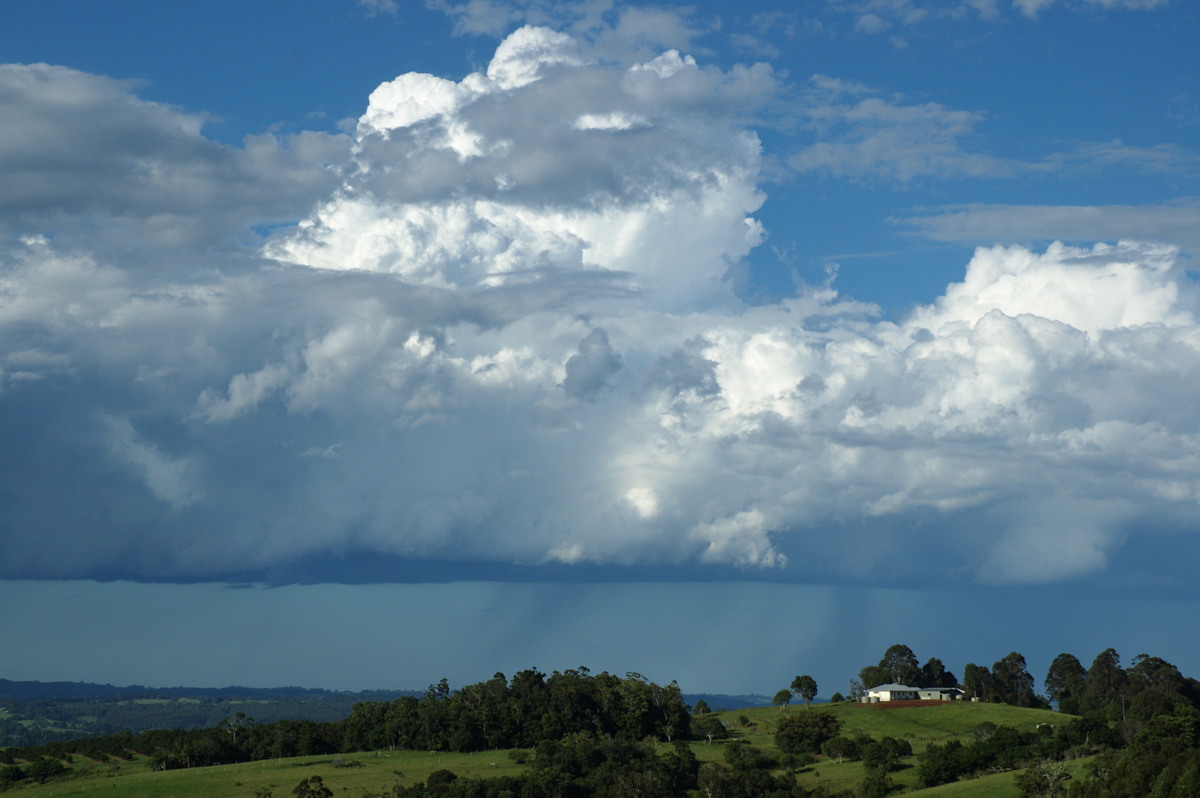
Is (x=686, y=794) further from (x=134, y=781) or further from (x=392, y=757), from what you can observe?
(x=134, y=781)

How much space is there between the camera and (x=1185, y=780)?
113250mm

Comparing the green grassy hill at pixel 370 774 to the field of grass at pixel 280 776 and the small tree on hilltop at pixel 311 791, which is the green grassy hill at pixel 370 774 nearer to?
the field of grass at pixel 280 776

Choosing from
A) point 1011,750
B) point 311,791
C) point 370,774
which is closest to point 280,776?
point 370,774

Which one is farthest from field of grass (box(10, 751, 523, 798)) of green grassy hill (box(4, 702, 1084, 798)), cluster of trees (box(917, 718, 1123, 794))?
cluster of trees (box(917, 718, 1123, 794))

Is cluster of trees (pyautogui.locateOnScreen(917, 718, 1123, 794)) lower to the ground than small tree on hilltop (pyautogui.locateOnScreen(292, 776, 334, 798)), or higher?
higher

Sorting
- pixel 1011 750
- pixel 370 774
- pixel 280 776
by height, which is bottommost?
pixel 280 776

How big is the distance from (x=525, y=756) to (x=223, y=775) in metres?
44.2

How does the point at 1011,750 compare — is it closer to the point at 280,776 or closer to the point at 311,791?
the point at 311,791

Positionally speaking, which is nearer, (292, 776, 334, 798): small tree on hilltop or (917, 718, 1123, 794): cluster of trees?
(292, 776, 334, 798): small tree on hilltop

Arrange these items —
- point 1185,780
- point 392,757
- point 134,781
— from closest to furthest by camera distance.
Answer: point 1185,780 < point 134,781 < point 392,757

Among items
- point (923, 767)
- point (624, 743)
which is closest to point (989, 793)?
point (923, 767)

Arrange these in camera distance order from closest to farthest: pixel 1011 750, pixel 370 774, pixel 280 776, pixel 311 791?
pixel 311 791, pixel 1011 750, pixel 370 774, pixel 280 776

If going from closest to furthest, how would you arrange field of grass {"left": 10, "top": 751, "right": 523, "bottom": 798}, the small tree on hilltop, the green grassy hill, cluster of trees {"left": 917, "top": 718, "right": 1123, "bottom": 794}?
the small tree on hilltop → cluster of trees {"left": 917, "top": 718, "right": 1123, "bottom": 794} → the green grassy hill → field of grass {"left": 10, "top": 751, "right": 523, "bottom": 798}

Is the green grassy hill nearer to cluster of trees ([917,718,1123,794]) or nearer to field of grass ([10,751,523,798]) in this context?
field of grass ([10,751,523,798])
